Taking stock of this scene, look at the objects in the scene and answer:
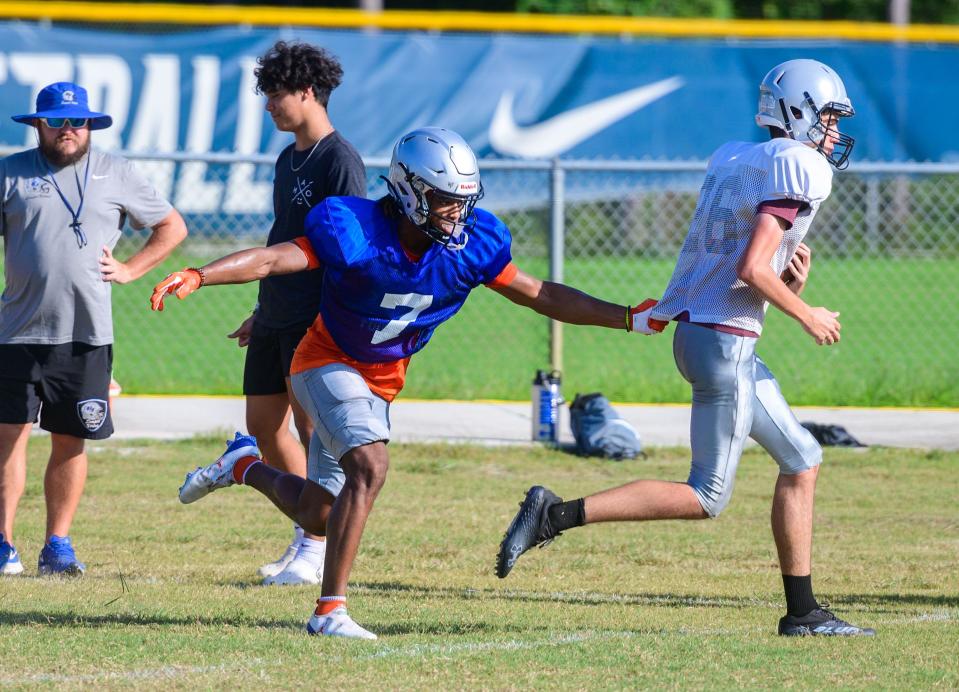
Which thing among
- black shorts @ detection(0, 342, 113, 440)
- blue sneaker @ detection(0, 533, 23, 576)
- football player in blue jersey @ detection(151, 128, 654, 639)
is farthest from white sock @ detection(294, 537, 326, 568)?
blue sneaker @ detection(0, 533, 23, 576)

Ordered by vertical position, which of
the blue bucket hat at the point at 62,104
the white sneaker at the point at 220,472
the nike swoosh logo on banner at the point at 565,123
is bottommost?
the nike swoosh logo on banner at the point at 565,123

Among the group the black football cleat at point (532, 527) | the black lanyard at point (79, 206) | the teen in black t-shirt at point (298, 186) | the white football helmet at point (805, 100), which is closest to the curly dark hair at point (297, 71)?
the teen in black t-shirt at point (298, 186)

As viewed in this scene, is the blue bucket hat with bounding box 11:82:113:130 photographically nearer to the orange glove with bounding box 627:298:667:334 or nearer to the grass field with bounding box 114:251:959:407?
the orange glove with bounding box 627:298:667:334

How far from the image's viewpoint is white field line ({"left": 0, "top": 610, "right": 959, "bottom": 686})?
4746 mm

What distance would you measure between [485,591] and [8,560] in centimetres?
208

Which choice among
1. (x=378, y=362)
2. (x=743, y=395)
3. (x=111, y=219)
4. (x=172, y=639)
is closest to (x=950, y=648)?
(x=743, y=395)

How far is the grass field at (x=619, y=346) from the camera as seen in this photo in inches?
478

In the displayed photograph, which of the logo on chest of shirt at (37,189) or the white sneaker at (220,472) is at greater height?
the logo on chest of shirt at (37,189)

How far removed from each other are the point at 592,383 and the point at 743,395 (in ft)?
22.5

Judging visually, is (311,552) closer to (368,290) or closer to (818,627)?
(368,290)

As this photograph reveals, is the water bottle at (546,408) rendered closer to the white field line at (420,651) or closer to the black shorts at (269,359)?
the black shorts at (269,359)

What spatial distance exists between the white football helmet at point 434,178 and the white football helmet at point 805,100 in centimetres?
120

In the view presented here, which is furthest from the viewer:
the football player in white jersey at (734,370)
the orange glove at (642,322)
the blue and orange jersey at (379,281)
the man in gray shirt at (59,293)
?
the man in gray shirt at (59,293)

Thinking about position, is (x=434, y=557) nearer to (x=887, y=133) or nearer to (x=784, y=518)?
(x=784, y=518)
